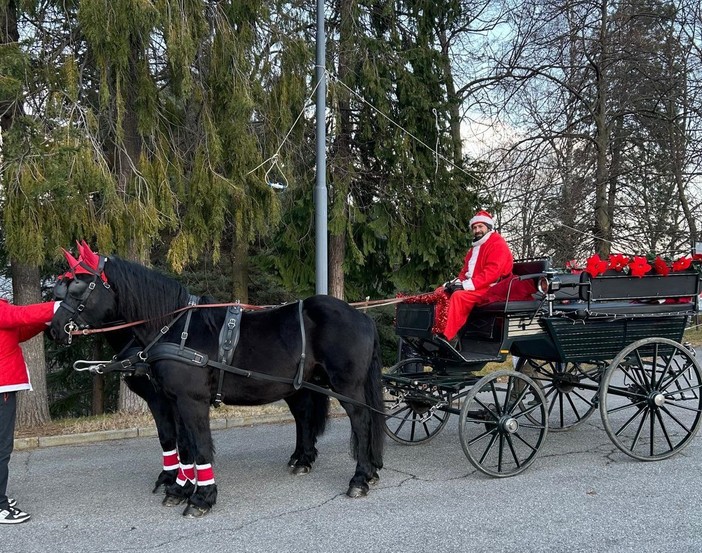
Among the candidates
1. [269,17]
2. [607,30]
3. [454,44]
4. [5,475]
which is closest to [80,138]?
[269,17]

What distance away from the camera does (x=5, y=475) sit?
4566mm

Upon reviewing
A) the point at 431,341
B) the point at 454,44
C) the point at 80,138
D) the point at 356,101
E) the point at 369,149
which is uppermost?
the point at 454,44

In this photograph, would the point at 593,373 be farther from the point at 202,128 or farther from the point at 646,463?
the point at 202,128

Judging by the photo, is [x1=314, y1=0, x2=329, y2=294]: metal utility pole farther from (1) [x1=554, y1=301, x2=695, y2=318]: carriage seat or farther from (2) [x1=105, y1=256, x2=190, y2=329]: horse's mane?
(2) [x1=105, y1=256, x2=190, y2=329]: horse's mane

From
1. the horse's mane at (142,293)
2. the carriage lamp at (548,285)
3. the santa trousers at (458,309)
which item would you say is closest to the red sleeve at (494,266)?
the santa trousers at (458,309)

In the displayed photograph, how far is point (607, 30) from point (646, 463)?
1235 cm

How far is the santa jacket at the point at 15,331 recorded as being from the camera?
14.7ft

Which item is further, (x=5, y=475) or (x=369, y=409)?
(x=369, y=409)

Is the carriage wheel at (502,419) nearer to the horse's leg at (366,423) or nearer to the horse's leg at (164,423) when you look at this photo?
the horse's leg at (366,423)

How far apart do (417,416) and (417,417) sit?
7 centimetres

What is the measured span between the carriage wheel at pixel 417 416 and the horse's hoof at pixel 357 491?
62cm

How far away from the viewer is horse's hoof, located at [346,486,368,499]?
4918 millimetres

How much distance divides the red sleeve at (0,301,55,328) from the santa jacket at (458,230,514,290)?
338 centimetres

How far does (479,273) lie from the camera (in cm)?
596
